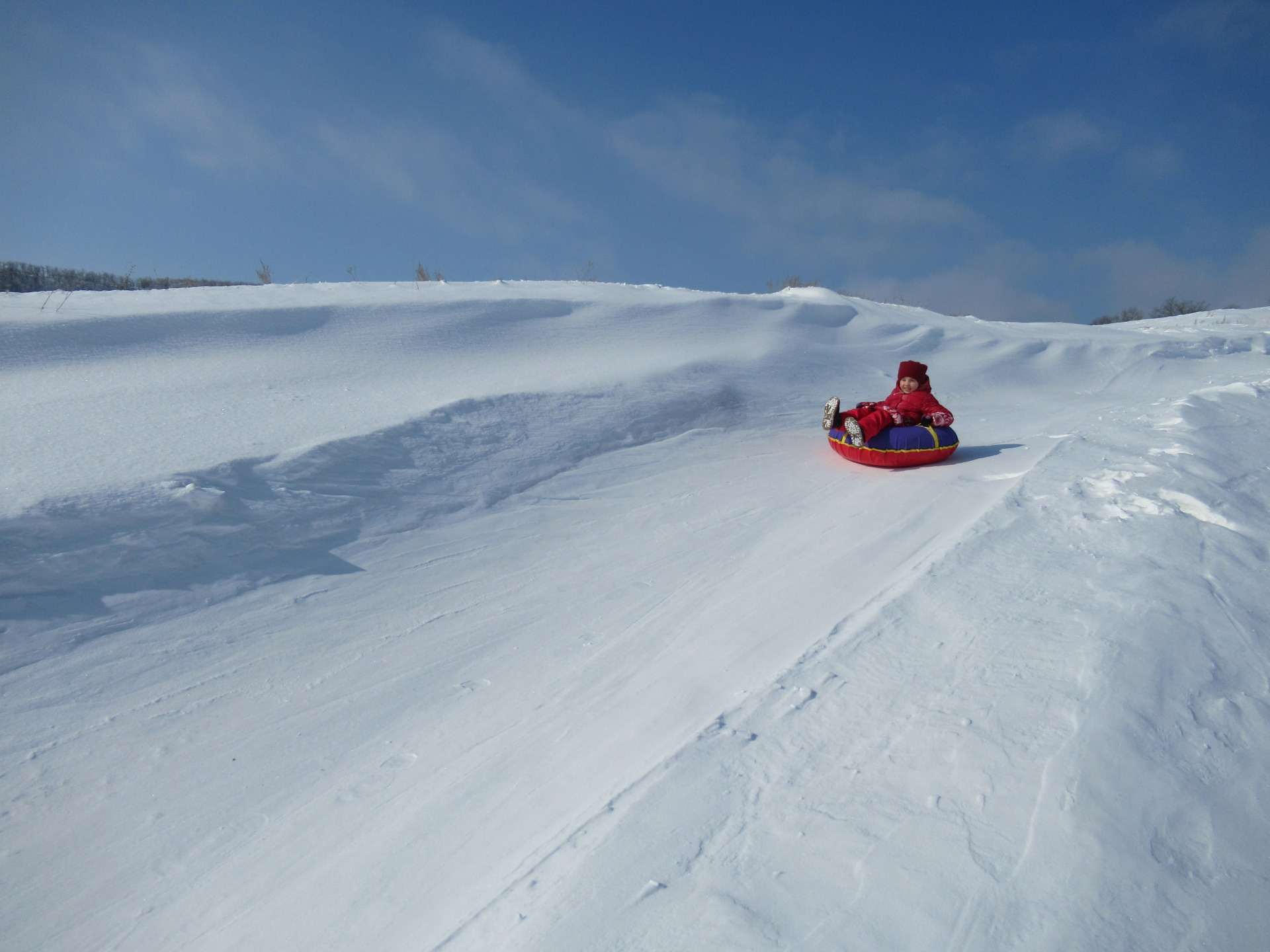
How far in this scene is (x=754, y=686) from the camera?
2668mm

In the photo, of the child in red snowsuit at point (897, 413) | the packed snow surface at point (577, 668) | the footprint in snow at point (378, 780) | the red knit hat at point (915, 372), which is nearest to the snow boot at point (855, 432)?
the child in red snowsuit at point (897, 413)

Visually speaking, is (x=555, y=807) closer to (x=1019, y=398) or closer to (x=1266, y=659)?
(x=1266, y=659)

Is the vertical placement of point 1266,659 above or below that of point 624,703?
above

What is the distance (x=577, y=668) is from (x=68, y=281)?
11.0 m

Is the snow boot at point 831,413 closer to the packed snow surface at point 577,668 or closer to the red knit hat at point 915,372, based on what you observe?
the packed snow surface at point 577,668

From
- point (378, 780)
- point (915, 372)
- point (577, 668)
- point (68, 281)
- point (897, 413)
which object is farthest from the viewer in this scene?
point (68, 281)

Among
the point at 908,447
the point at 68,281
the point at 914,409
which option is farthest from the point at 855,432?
the point at 68,281

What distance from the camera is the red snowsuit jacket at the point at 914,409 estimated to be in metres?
5.37

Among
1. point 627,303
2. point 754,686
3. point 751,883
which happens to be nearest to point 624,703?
point 754,686

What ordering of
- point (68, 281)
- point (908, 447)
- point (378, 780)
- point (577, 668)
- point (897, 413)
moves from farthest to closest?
point (68, 281)
point (897, 413)
point (908, 447)
point (577, 668)
point (378, 780)

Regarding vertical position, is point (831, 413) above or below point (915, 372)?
below

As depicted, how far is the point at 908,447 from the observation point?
520 centimetres

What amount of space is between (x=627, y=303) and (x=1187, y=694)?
6.32 m

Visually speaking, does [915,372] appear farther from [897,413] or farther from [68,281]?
[68,281]
